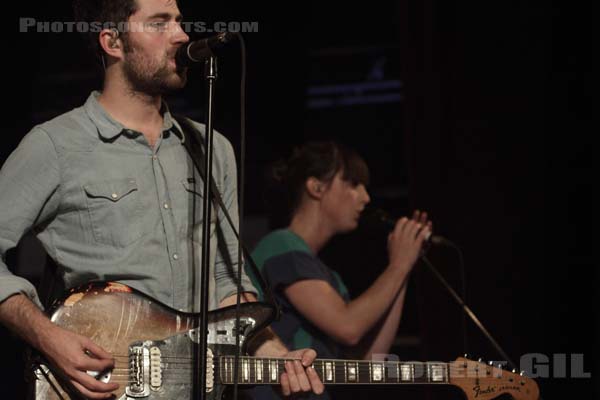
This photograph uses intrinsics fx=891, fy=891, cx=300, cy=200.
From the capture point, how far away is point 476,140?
3.85 metres

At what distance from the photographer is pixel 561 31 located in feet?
12.5

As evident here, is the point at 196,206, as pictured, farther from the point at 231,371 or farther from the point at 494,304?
the point at 494,304

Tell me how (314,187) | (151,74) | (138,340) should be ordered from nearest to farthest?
(138,340)
(151,74)
(314,187)

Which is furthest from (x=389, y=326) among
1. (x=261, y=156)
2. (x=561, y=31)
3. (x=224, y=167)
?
(x=561, y=31)

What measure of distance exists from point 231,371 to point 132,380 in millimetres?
269

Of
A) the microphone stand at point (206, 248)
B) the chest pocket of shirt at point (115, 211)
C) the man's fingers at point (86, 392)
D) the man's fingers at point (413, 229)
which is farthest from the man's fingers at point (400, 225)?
the man's fingers at point (86, 392)

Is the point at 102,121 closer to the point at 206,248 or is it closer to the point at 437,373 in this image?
the point at 206,248

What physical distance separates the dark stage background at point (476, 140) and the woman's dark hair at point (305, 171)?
0.25 metres

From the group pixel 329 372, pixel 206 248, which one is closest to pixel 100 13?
pixel 206 248

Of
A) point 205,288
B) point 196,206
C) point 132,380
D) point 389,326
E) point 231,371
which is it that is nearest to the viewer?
point 205,288

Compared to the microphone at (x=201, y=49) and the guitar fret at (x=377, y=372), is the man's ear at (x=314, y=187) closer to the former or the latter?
the guitar fret at (x=377, y=372)

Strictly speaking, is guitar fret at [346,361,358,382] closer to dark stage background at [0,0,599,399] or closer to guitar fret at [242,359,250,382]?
guitar fret at [242,359,250,382]

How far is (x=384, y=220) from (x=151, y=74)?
1.39 metres

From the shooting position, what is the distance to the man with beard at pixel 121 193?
2.13m
